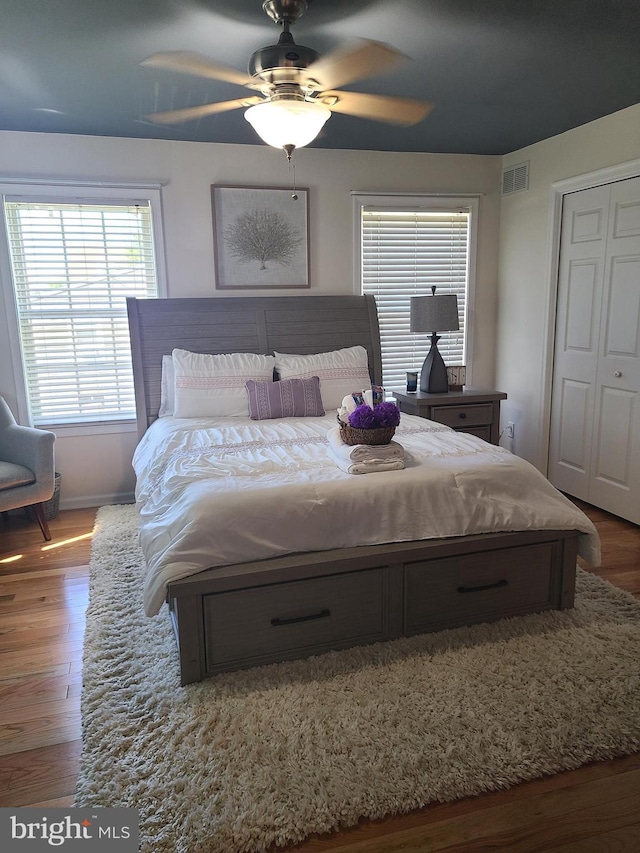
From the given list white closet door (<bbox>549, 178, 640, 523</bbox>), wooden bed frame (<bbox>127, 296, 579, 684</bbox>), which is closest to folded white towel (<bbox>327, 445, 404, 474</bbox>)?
wooden bed frame (<bbox>127, 296, 579, 684</bbox>)

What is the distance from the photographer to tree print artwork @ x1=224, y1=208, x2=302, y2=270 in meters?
4.27

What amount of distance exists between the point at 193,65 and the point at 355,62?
74cm

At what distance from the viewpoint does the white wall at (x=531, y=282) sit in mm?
4012

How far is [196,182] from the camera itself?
A: 13.6 ft

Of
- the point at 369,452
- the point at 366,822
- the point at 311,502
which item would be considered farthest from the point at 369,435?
the point at 366,822

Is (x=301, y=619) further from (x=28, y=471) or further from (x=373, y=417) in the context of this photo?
(x=28, y=471)

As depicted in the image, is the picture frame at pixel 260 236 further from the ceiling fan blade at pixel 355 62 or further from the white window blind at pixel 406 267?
the ceiling fan blade at pixel 355 62

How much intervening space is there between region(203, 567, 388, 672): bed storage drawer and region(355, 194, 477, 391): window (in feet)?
8.48

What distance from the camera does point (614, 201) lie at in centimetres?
371

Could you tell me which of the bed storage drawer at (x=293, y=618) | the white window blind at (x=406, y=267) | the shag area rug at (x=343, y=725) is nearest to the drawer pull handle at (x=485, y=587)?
the shag area rug at (x=343, y=725)

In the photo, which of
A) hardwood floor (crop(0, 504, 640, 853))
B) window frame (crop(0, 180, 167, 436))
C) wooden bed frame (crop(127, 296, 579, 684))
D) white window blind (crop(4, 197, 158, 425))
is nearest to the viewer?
hardwood floor (crop(0, 504, 640, 853))

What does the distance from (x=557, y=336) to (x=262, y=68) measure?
2.92 metres

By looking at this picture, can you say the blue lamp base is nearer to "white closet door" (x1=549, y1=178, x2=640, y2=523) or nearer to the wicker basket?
"white closet door" (x1=549, y1=178, x2=640, y2=523)

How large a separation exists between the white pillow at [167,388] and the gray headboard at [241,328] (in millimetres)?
73
